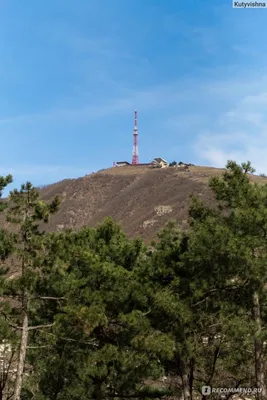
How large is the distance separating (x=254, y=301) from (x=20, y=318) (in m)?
6.38

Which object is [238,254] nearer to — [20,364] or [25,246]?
[25,246]

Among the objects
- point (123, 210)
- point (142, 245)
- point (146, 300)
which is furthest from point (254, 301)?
point (123, 210)

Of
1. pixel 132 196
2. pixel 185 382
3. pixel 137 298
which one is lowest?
pixel 185 382

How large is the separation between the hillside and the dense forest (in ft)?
182

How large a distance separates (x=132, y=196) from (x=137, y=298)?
281 ft

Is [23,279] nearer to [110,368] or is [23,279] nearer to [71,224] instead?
[110,368]

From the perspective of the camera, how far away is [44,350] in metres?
14.8

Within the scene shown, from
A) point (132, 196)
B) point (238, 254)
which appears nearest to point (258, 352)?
point (238, 254)

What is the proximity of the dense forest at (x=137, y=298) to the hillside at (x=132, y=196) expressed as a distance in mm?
55541

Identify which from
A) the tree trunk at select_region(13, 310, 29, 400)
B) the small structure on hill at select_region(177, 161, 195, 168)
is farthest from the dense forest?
the small structure on hill at select_region(177, 161, 195, 168)

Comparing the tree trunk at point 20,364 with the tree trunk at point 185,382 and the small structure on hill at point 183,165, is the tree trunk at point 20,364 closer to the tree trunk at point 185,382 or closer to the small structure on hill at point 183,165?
the tree trunk at point 185,382

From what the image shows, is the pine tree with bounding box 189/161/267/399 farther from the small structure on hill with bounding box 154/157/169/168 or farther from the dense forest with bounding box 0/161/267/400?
the small structure on hill with bounding box 154/157/169/168

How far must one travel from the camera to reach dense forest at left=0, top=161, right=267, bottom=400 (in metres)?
11.5

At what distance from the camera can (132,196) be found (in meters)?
98.7
